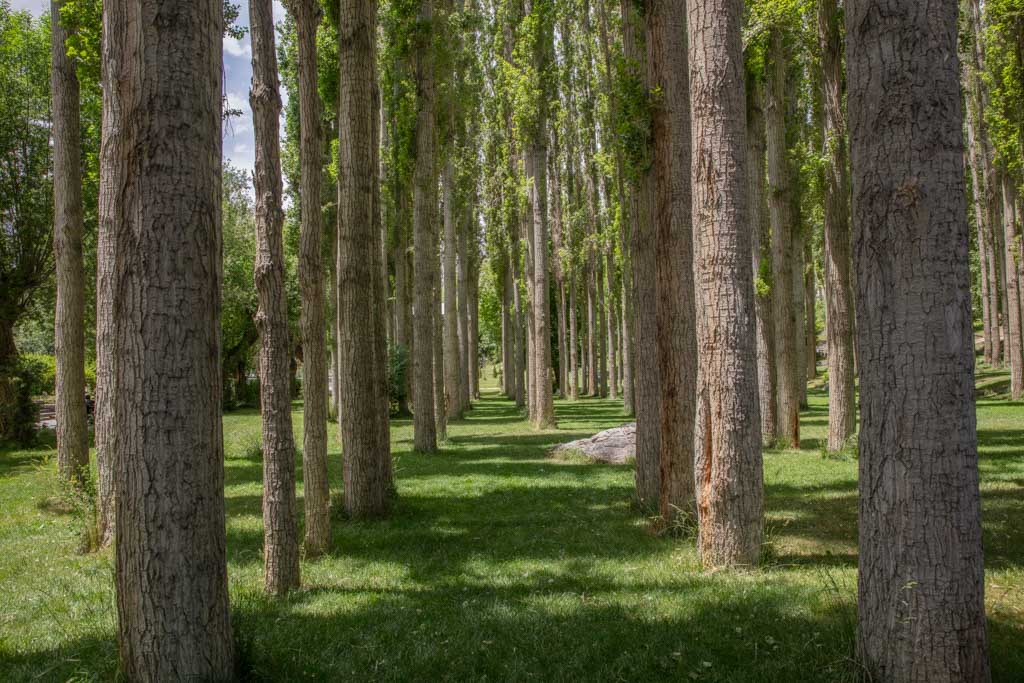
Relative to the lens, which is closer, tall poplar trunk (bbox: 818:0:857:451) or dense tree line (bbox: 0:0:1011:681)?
dense tree line (bbox: 0:0:1011:681)

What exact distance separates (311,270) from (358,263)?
2037mm

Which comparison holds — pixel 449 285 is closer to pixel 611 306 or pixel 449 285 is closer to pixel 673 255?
pixel 611 306

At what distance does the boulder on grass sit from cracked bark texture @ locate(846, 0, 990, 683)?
10007mm

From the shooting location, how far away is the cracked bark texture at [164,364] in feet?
11.1

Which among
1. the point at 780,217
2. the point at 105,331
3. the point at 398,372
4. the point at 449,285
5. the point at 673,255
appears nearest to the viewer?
the point at 105,331

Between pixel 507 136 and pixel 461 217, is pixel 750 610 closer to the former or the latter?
pixel 507 136

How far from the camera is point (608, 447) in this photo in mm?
14000

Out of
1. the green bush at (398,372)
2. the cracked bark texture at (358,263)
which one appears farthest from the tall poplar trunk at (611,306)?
the cracked bark texture at (358,263)

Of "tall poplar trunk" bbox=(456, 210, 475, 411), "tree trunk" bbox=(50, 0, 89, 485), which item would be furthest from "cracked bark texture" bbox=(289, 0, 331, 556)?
"tall poplar trunk" bbox=(456, 210, 475, 411)

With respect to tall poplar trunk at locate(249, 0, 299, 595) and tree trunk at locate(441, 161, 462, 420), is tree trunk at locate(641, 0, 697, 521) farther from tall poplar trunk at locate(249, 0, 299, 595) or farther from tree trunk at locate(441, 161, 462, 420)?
tree trunk at locate(441, 161, 462, 420)

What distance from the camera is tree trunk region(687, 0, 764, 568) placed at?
577 cm

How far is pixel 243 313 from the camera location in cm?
3803

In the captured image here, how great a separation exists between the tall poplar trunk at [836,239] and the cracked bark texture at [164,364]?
38.4ft

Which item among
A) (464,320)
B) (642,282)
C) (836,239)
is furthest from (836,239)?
(464,320)
